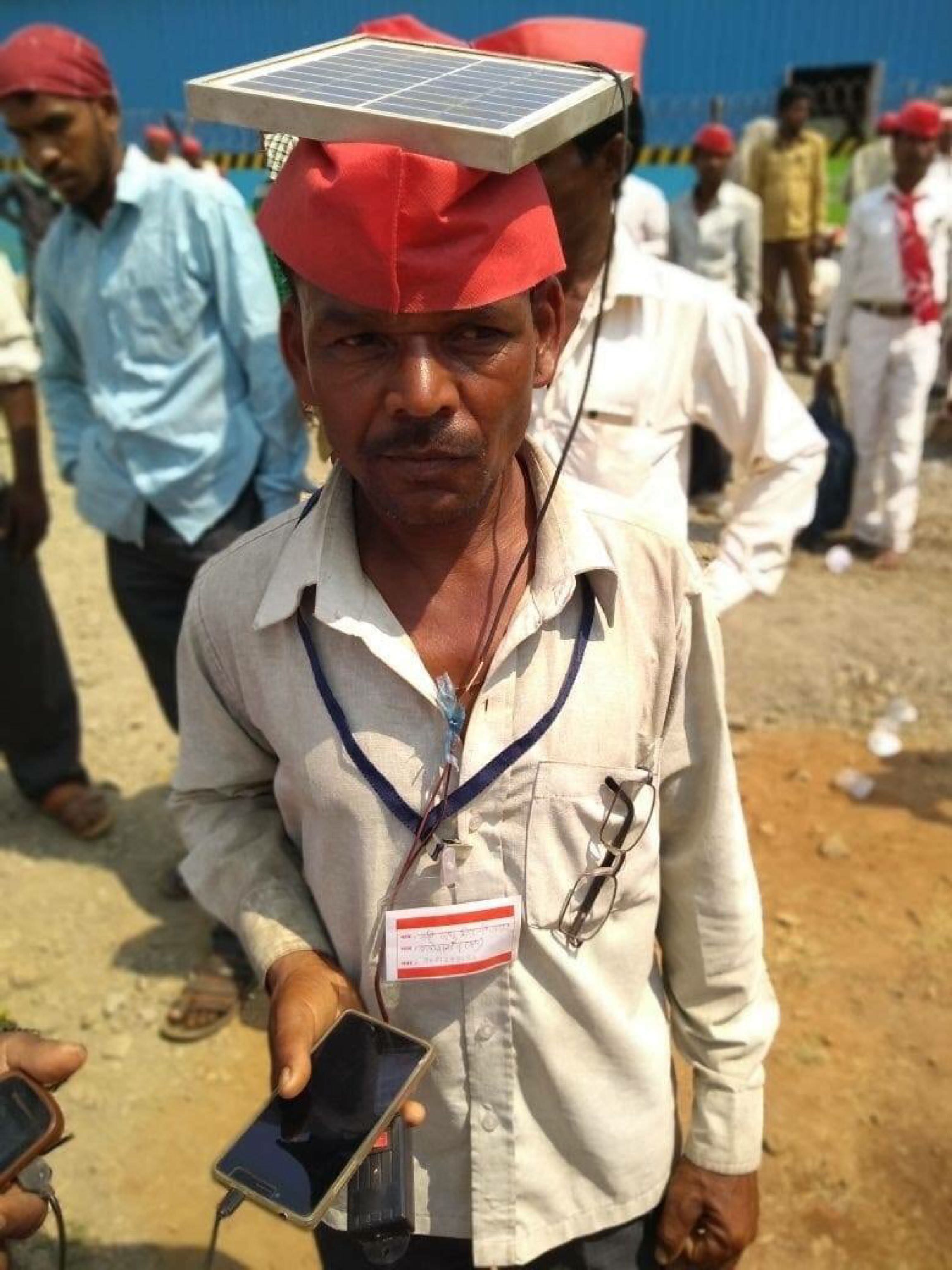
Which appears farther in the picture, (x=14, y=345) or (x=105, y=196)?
(x=14, y=345)

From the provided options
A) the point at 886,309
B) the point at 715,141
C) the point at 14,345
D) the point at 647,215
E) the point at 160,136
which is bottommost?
the point at 886,309

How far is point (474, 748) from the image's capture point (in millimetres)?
1308

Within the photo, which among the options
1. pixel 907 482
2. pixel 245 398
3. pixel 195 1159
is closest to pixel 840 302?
pixel 907 482

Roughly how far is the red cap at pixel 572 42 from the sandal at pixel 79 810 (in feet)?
9.52

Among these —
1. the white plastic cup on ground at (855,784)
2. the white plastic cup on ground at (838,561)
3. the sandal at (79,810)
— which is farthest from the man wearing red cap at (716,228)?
the sandal at (79,810)

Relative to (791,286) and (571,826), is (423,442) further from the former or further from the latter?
(791,286)

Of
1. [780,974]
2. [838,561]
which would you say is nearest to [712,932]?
[780,974]

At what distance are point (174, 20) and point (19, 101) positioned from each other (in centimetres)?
259

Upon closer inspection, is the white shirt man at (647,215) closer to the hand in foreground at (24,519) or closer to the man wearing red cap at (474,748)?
the hand in foreground at (24,519)

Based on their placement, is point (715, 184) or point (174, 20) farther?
point (715, 184)

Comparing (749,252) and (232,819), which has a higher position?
(232,819)

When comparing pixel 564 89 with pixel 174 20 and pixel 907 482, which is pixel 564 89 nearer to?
pixel 174 20

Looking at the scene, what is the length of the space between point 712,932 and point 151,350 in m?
2.38

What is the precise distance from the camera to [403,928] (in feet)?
4.46
